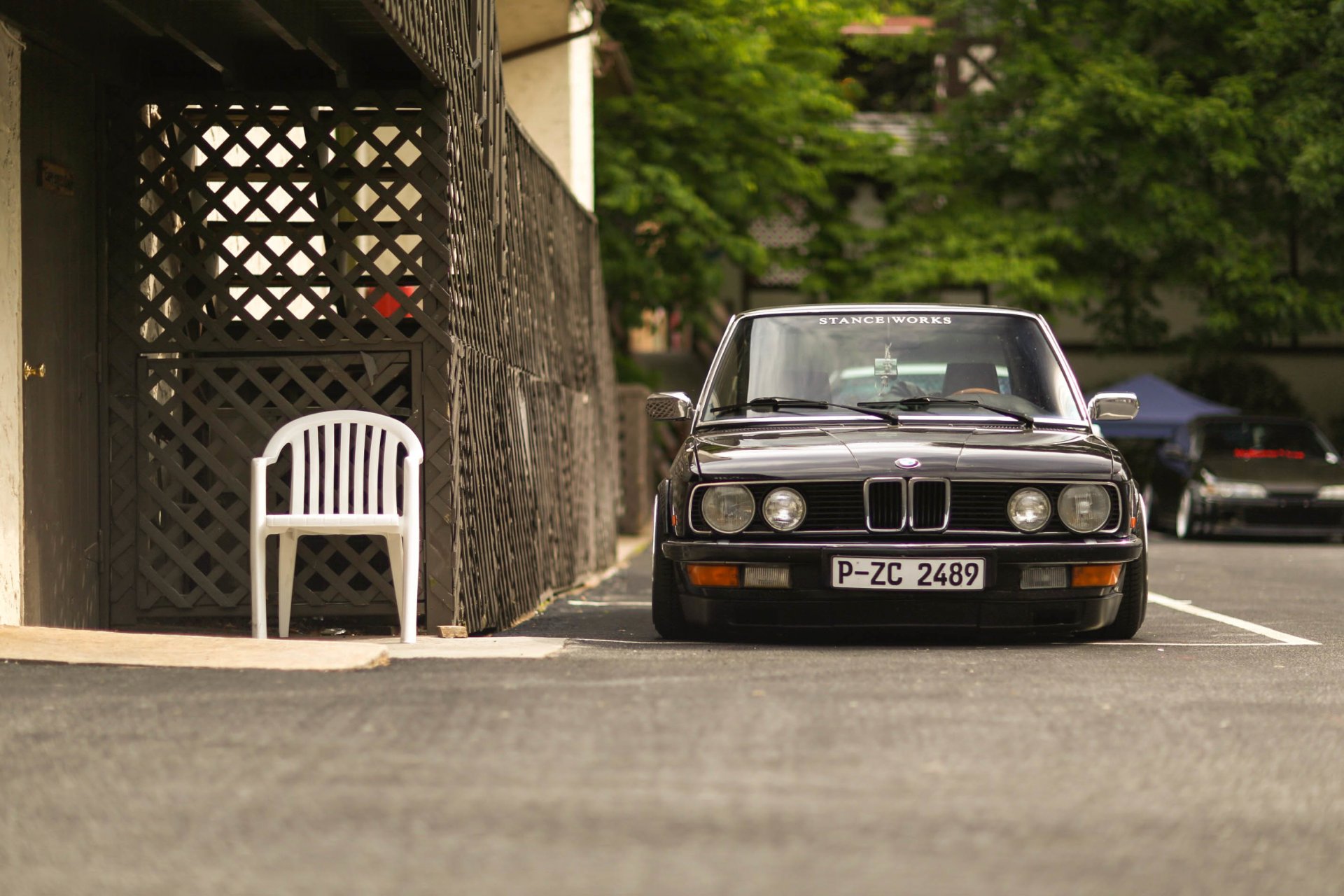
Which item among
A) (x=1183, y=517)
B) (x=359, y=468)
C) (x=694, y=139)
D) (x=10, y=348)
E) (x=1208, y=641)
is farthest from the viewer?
(x=694, y=139)

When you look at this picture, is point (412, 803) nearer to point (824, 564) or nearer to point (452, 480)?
point (824, 564)

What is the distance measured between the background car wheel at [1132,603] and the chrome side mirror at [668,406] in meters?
2.14

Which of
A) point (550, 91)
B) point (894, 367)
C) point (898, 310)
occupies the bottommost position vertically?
point (894, 367)

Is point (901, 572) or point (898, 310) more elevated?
point (898, 310)

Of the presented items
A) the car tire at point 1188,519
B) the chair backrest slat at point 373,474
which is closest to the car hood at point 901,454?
the chair backrest slat at point 373,474

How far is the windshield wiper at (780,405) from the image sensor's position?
27.0 ft

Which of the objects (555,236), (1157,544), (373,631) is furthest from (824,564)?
(1157,544)

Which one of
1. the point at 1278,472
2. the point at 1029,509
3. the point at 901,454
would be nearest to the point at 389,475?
the point at 901,454

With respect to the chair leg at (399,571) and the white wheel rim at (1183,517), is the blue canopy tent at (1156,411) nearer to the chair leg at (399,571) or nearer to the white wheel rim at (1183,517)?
the white wheel rim at (1183,517)

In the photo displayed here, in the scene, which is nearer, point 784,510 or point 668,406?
point 784,510

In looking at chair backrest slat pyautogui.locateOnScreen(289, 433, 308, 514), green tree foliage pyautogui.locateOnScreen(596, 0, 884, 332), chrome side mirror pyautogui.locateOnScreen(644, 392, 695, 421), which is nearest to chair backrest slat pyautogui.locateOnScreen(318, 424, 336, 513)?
chair backrest slat pyautogui.locateOnScreen(289, 433, 308, 514)

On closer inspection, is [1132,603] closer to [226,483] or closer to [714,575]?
[714,575]

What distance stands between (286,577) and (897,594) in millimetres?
2837

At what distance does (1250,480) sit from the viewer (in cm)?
1925
